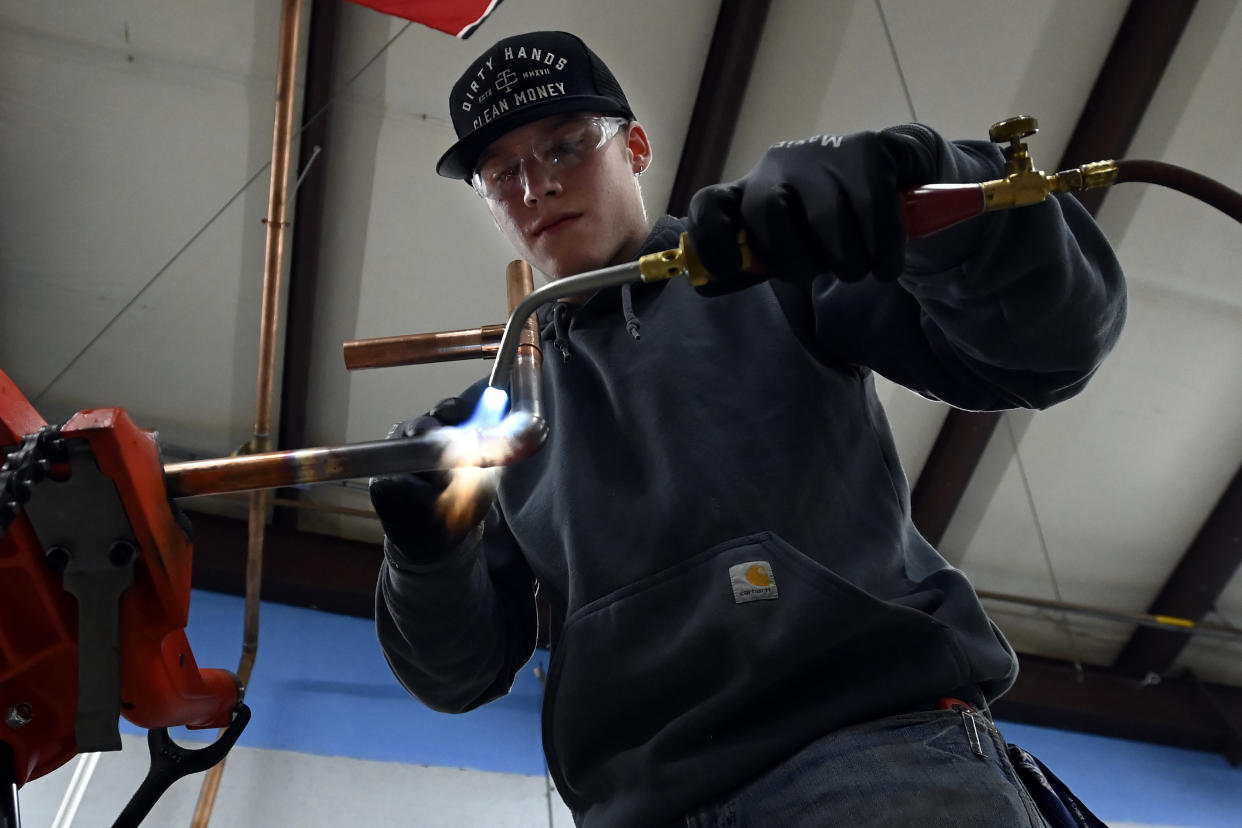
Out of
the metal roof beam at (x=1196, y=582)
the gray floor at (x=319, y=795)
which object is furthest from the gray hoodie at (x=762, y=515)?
the metal roof beam at (x=1196, y=582)

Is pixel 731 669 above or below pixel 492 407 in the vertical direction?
below

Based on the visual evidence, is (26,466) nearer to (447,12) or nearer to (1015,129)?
(1015,129)

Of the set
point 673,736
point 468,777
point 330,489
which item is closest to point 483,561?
point 673,736

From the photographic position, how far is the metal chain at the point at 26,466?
628 millimetres

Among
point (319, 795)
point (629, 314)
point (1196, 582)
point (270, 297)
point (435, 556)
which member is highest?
point (629, 314)

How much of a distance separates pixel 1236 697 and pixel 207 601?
4.37 meters

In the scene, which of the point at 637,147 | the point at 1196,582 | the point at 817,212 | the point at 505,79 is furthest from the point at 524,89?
the point at 1196,582

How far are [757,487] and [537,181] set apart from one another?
47 centimetres

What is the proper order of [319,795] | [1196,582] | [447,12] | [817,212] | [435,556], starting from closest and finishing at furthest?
[817,212] → [435,556] → [447,12] → [319,795] → [1196,582]

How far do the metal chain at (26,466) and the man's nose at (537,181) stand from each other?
56cm

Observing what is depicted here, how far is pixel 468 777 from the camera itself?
2.52m

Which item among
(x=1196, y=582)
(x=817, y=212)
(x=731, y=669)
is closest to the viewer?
(x=817, y=212)

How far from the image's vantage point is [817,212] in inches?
25.1

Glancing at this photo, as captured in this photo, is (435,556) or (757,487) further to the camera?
(435,556)
